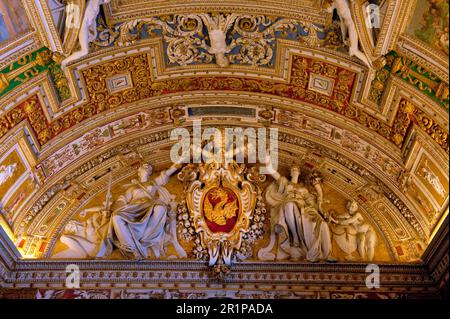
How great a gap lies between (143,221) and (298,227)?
268 centimetres

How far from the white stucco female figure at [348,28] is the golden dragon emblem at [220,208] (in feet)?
11.1

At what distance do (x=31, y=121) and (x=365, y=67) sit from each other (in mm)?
5584

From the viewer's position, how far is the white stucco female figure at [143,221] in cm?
1138

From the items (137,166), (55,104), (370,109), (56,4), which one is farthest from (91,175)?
(370,109)

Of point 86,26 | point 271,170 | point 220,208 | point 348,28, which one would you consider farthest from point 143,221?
point 348,28

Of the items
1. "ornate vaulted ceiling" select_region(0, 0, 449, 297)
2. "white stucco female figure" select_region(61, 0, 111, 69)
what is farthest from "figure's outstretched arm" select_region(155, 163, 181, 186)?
"white stucco female figure" select_region(61, 0, 111, 69)

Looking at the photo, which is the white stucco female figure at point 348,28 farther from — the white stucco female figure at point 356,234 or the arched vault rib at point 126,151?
the white stucco female figure at point 356,234

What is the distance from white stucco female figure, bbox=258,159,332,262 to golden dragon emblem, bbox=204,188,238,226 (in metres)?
0.71

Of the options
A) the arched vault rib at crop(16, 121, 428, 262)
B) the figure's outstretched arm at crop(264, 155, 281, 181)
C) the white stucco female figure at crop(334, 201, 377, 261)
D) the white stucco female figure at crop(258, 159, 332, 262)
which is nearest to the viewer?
the white stucco female figure at crop(258, 159, 332, 262)

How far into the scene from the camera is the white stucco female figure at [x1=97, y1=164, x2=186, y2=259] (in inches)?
448

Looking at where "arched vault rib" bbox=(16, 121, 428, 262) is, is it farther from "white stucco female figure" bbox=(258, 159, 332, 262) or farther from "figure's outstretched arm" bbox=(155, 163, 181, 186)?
"white stucco female figure" bbox=(258, 159, 332, 262)

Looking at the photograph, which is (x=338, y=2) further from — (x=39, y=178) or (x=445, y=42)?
(x=39, y=178)

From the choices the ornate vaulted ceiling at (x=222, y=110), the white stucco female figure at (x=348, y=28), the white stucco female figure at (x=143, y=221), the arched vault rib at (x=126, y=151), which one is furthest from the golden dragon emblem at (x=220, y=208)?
the white stucco female figure at (x=348, y=28)

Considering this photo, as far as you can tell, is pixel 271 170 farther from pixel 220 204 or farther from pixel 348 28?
pixel 348 28
